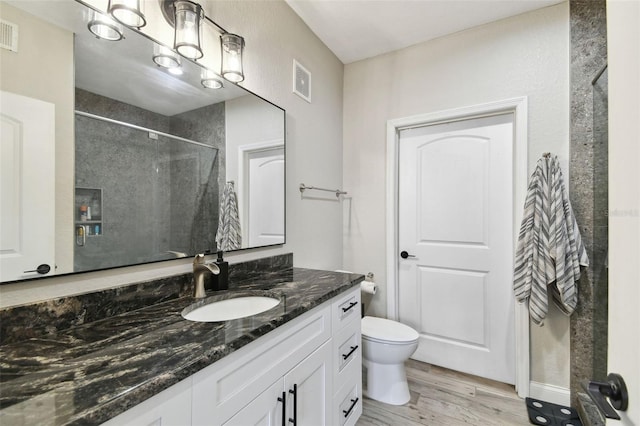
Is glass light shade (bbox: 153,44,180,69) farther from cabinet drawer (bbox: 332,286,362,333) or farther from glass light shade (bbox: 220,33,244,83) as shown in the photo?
cabinet drawer (bbox: 332,286,362,333)

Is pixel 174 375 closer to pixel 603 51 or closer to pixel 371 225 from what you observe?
pixel 371 225

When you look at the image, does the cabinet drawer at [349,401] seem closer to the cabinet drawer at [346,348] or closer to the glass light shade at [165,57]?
the cabinet drawer at [346,348]

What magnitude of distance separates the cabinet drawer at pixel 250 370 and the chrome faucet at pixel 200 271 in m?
0.45

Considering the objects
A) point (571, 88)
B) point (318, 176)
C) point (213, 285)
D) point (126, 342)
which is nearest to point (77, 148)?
point (126, 342)

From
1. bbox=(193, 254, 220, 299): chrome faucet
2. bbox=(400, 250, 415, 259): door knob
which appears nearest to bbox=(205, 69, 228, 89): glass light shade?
bbox=(193, 254, 220, 299): chrome faucet

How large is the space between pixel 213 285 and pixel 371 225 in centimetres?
158

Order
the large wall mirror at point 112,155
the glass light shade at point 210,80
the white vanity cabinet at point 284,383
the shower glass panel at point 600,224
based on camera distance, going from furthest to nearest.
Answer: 1. the shower glass panel at point 600,224
2. the glass light shade at point 210,80
3. the large wall mirror at point 112,155
4. the white vanity cabinet at point 284,383

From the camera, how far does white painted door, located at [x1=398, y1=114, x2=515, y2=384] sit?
2.14 meters

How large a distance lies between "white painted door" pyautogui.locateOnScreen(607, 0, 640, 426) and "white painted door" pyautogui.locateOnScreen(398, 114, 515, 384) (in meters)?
1.70

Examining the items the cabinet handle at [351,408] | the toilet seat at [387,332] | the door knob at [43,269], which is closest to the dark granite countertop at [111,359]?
the door knob at [43,269]

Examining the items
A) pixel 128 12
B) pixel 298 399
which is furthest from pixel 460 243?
pixel 128 12

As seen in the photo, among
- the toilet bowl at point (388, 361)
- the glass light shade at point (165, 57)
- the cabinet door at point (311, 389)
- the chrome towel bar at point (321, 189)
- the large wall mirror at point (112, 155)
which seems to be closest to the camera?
the large wall mirror at point (112, 155)

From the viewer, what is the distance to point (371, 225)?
2.59 m

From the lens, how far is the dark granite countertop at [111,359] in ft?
1.74
